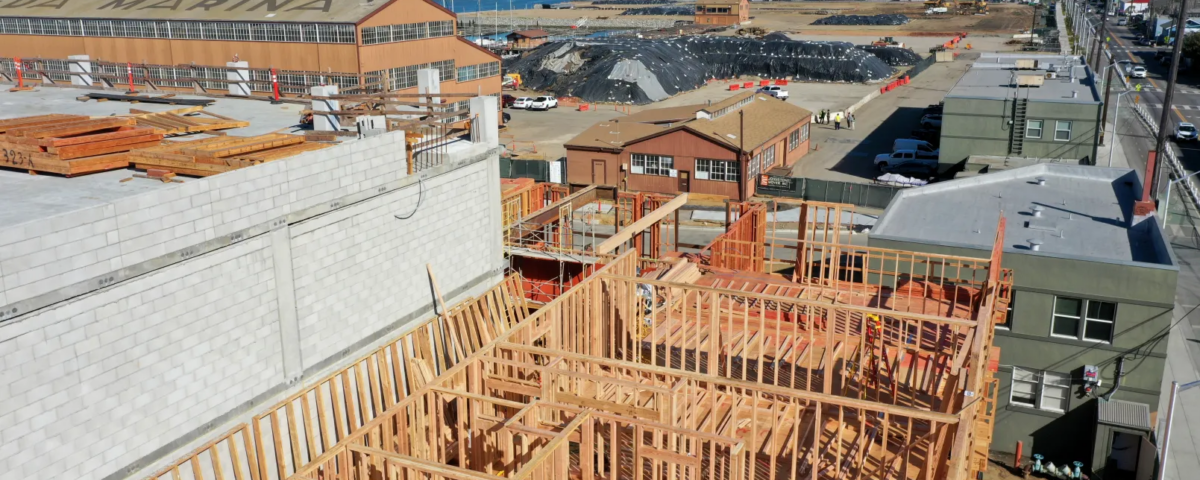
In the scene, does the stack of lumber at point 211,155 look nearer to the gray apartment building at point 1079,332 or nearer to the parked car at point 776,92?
the gray apartment building at point 1079,332

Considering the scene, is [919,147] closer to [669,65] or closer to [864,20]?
[669,65]

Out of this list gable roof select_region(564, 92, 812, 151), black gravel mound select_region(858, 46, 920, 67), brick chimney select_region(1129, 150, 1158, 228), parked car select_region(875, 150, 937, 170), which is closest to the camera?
brick chimney select_region(1129, 150, 1158, 228)

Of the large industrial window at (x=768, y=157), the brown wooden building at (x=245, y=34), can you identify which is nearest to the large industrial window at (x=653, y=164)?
the large industrial window at (x=768, y=157)

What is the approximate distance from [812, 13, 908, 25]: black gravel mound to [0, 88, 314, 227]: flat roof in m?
153

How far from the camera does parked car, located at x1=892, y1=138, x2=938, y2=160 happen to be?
199 ft

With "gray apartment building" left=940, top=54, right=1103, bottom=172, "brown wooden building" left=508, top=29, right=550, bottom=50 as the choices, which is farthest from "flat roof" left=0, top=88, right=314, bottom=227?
"brown wooden building" left=508, top=29, right=550, bottom=50

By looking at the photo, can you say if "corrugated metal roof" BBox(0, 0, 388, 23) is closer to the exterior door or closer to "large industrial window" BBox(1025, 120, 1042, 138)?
the exterior door

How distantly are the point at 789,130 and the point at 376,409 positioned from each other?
4459cm

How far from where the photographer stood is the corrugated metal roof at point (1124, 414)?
2619 centimetres

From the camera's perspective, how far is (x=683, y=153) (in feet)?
176

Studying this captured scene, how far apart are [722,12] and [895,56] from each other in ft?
162

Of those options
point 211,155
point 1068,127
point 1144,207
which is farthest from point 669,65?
point 211,155

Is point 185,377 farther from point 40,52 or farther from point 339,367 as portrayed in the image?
point 40,52

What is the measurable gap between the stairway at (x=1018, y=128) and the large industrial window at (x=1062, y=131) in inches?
63.7
